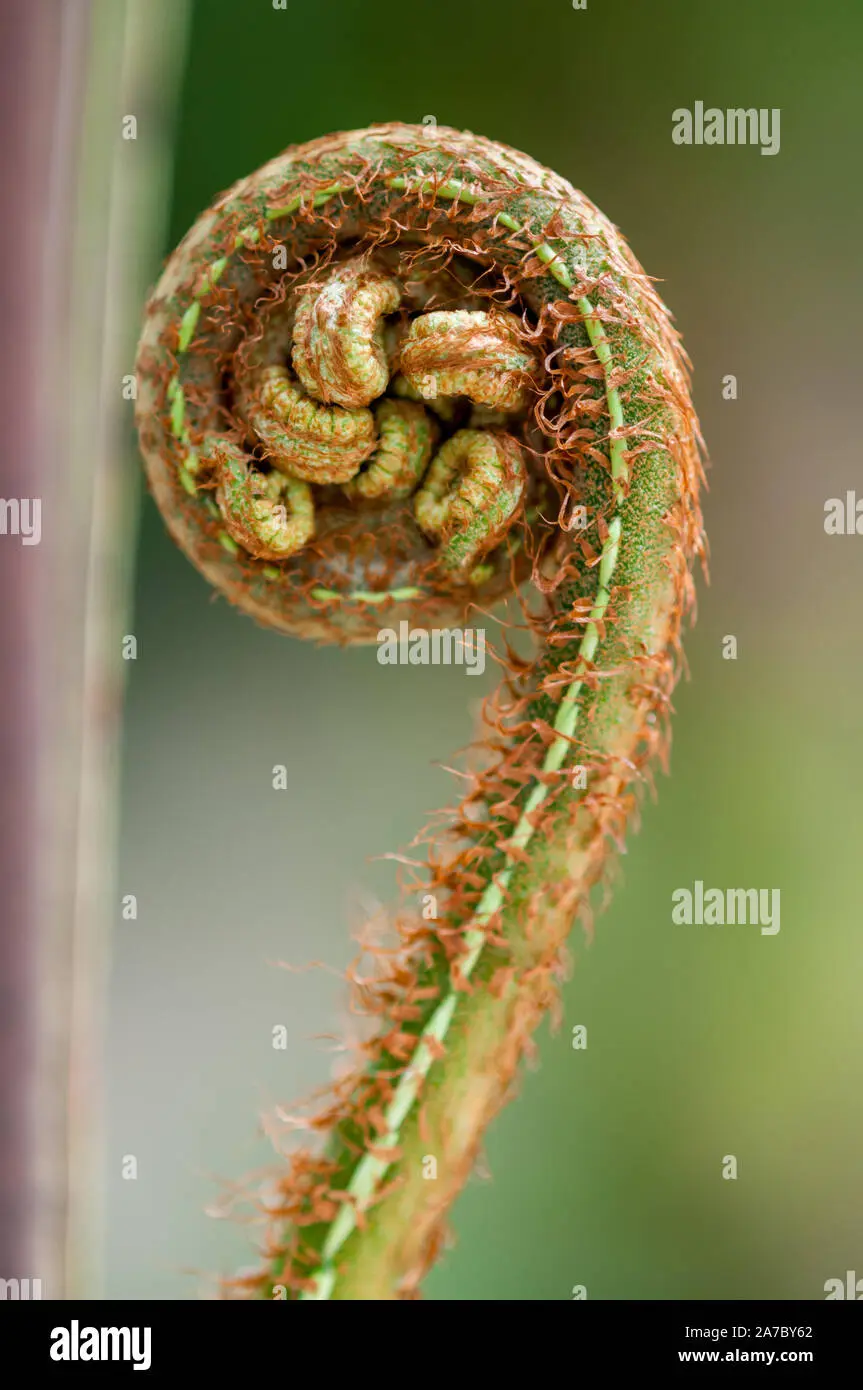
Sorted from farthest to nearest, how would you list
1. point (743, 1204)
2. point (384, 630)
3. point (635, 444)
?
point (743, 1204)
point (384, 630)
point (635, 444)

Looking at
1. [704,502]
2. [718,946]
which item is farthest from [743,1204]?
[704,502]

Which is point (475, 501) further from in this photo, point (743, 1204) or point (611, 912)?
point (743, 1204)

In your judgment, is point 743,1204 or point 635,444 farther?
point 743,1204
